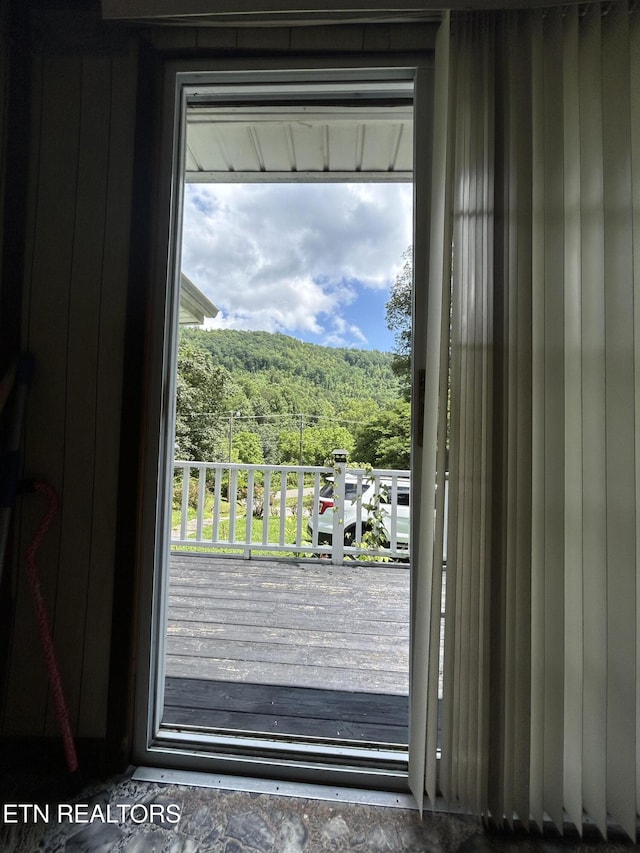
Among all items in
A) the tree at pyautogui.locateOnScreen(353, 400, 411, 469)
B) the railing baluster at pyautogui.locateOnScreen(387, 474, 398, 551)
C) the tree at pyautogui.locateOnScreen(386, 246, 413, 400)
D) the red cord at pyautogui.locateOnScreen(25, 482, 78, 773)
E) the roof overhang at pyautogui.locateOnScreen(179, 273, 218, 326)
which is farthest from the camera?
the railing baluster at pyautogui.locateOnScreen(387, 474, 398, 551)

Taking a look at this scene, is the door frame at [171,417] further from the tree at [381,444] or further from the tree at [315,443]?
the tree at [315,443]

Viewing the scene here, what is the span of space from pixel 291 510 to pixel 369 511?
2.08 feet

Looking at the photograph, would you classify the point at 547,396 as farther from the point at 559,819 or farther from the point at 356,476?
the point at 356,476

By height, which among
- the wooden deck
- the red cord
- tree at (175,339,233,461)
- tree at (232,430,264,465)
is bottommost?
the wooden deck

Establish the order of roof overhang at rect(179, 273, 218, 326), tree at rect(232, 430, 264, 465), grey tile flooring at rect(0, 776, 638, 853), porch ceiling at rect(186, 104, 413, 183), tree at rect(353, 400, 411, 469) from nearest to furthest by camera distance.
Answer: grey tile flooring at rect(0, 776, 638, 853)
porch ceiling at rect(186, 104, 413, 183)
roof overhang at rect(179, 273, 218, 326)
tree at rect(353, 400, 411, 469)
tree at rect(232, 430, 264, 465)

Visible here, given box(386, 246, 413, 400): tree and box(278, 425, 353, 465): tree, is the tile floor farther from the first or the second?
box(278, 425, 353, 465): tree

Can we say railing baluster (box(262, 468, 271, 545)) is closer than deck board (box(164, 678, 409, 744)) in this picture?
No

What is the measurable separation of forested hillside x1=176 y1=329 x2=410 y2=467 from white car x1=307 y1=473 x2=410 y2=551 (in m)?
0.19

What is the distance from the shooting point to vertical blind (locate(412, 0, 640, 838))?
104 centimetres

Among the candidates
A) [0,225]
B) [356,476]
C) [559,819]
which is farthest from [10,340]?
[356,476]

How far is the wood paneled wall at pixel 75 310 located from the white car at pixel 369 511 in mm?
2034

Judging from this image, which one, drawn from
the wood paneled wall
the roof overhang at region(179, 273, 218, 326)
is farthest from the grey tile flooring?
the roof overhang at region(179, 273, 218, 326)

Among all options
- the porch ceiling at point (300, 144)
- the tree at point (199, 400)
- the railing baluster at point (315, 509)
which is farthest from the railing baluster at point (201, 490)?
the porch ceiling at point (300, 144)

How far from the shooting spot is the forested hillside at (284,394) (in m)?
2.84
